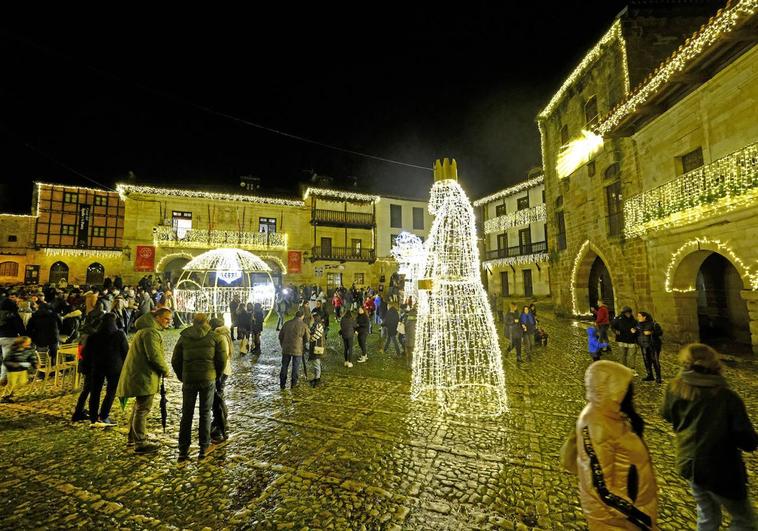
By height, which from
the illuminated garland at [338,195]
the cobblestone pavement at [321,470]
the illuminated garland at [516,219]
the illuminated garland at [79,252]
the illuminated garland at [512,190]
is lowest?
the cobblestone pavement at [321,470]

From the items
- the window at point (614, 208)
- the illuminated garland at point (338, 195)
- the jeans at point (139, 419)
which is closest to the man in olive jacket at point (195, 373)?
the jeans at point (139, 419)

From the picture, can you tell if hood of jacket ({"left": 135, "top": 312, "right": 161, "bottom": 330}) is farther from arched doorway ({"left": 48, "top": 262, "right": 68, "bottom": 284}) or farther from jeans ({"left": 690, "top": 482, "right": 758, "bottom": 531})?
arched doorway ({"left": 48, "top": 262, "right": 68, "bottom": 284})

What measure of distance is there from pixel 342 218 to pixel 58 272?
2199 centimetres

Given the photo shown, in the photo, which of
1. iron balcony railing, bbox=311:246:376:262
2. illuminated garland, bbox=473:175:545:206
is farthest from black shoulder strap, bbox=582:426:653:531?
iron balcony railing, bbox=311:246:376:262

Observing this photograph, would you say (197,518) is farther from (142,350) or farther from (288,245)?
(288,245)

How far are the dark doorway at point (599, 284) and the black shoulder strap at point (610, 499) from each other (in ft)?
57.5

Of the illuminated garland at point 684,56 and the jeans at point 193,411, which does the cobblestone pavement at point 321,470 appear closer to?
the jeans at point 193,411

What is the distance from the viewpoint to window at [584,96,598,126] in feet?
50.3

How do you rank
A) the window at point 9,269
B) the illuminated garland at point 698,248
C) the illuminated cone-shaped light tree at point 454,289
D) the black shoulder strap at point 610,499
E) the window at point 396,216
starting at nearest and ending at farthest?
1. the black shoulder strap at point 610,499
2. the illuminated cone-shaped light tree at point 454,289
3. the illuminated garland at point 698,248
4. the window at point 9,269
5. the window at point 396,216

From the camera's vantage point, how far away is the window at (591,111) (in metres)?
15.3

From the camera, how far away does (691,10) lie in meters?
13.0

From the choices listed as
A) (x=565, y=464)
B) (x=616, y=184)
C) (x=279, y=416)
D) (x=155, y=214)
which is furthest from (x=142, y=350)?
(x=155, y=214)

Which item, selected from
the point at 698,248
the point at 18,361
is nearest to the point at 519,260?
the point at 698,248

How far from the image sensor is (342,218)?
27.8 metres
